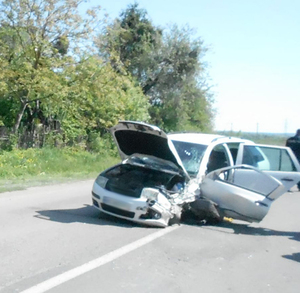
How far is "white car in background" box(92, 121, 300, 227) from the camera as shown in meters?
9.72

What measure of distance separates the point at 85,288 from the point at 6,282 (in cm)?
93

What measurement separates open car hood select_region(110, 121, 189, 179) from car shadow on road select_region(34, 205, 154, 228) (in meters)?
1.39

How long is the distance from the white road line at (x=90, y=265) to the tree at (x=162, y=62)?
Result: 2663cm

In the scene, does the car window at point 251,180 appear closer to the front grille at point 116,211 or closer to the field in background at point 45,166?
the front grille at point 116,211

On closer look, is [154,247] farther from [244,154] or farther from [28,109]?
[28,109]

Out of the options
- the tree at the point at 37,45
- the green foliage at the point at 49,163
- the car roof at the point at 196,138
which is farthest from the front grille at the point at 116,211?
the tree at the point at 37,45

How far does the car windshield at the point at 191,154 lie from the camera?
10774 mm

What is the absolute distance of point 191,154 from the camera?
36.5 feet

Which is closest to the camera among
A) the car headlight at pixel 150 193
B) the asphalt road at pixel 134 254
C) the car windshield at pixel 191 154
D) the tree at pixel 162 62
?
the asphalt road at pixel 134 254

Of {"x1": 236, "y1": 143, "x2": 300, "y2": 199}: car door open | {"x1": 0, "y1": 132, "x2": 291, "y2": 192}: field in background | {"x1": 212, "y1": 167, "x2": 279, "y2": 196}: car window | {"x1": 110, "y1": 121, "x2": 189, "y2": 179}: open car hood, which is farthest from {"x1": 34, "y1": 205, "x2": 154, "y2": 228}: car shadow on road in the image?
{"x1": 0, "y1": 132, "x2": 291, "y2": 192}: field in background

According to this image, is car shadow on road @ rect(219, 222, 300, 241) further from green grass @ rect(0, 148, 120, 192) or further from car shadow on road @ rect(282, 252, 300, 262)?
green grass @ rect(0, 148, 120, 192)

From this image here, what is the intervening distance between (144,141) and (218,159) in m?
A: 2.09

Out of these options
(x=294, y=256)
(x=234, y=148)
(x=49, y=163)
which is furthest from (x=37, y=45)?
(x=294, y=256)

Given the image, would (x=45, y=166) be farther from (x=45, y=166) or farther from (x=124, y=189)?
(x=124, y=189)
